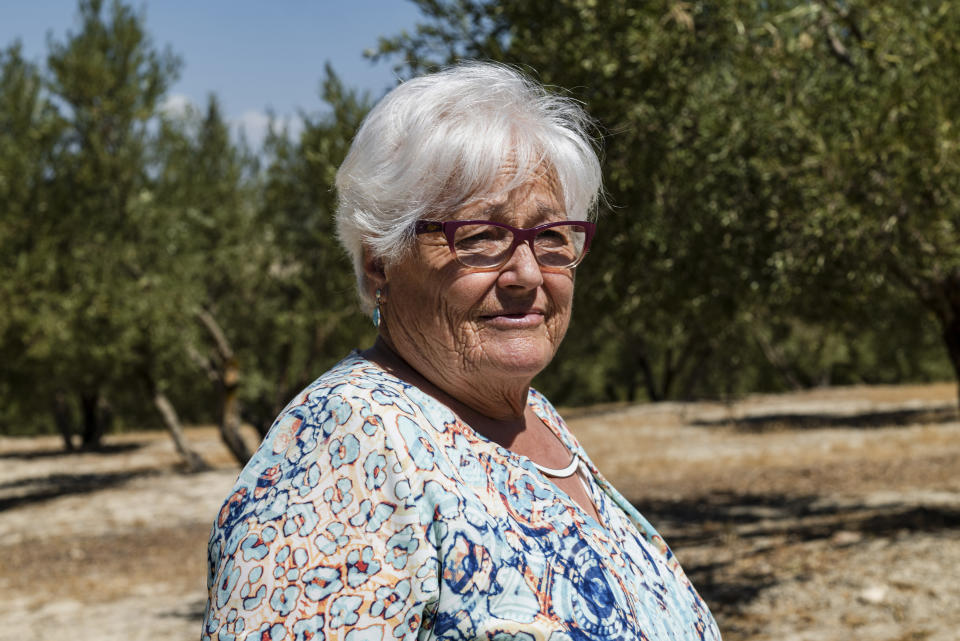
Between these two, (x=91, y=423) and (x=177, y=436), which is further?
(x=91, y=423)

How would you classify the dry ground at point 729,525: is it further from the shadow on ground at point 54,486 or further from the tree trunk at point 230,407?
the tree trunk at point 230,407

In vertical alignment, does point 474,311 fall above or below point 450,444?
above

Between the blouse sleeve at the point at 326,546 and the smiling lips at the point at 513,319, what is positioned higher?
the smiling lips at the point at 513,319

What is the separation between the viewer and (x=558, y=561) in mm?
1695

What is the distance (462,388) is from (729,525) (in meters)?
10.6

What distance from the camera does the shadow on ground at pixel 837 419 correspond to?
2125 cm

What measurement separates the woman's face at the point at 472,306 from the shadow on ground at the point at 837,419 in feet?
67.6

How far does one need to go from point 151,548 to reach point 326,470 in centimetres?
1298

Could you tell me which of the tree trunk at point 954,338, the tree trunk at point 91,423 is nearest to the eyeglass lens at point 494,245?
the tree trunk at point 954,338

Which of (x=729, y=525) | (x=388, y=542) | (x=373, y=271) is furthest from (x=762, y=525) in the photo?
(x=388, y=542)

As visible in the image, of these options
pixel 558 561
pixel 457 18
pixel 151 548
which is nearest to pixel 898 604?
pixel 457 18

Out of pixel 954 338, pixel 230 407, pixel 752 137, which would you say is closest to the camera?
pixel 752 137

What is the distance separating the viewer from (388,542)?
5.00ft

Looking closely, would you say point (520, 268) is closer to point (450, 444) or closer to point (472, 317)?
point (472, 317)
